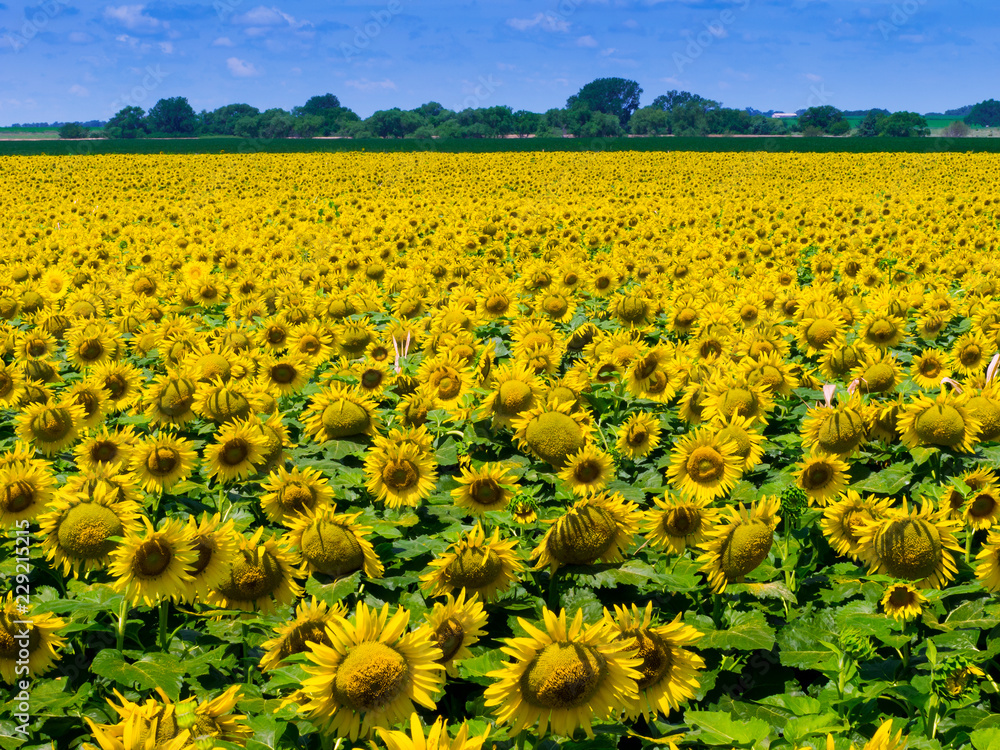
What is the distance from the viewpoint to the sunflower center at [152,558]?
3.07 metres

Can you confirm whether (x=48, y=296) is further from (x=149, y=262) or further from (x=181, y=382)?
(x=181, y=382)

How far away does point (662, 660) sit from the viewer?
2436 mm

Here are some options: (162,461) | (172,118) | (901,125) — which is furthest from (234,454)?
(901,125)

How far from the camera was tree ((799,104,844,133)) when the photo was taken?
109 metres

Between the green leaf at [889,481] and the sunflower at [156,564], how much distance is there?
11.7 ft

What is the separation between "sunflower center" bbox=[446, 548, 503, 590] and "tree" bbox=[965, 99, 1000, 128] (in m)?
193

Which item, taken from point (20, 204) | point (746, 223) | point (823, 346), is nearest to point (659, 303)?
point (823, 346)

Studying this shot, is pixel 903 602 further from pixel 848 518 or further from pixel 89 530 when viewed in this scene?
pixel 89 530

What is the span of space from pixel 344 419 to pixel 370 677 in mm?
2791

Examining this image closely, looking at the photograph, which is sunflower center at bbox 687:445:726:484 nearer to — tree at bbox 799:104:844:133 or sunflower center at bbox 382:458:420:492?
sunflower center at bbox 382:458:420:492

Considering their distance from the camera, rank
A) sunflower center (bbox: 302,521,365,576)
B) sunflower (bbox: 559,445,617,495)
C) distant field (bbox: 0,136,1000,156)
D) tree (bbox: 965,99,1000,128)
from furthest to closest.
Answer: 1. tree (bbox: 965,99,1000,128)
2. distant field (bbox: 0,136,1000,156)
3. sunflower (bbox: 559,445,617,495)
4. sunflower center (bbox: 302,521,365,576)

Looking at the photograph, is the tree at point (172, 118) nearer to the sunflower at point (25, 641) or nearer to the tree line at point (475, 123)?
the tree line at point (475, 123)

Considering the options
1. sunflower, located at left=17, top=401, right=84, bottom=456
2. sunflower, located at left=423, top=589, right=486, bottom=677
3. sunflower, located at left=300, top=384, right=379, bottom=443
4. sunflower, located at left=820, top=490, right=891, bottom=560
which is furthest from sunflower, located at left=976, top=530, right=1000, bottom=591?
sunflower, located at left=17, top=401, right=84, bottom=456

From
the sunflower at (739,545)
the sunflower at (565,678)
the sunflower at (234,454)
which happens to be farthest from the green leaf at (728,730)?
the sunflower at (234,454)
